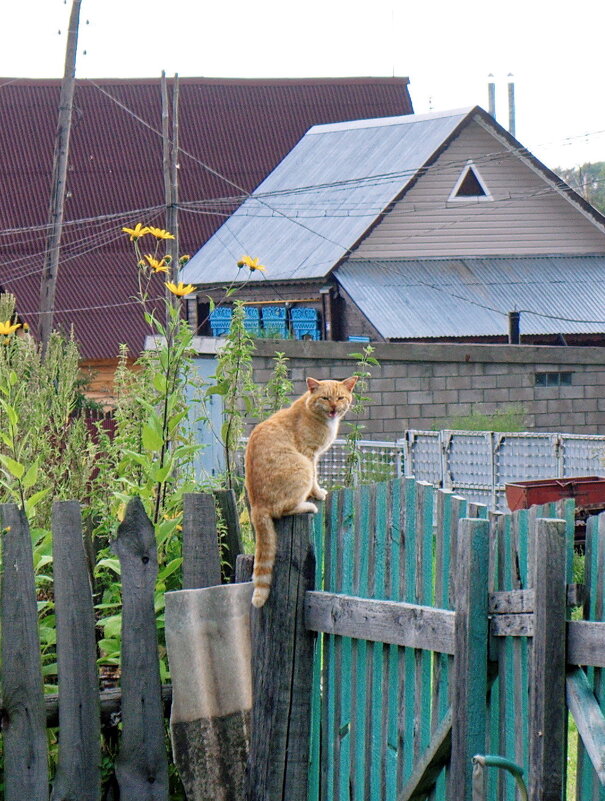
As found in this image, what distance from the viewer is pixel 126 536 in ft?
13.7

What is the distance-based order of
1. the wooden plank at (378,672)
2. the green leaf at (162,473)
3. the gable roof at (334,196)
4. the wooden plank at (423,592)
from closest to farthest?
the wooden plank at (423,592) < the wooden plank at (378,672) < the green leaf at (162,473) < the gable roof at (334,196)

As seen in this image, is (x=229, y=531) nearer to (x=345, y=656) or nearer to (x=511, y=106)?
(x=345, y=656)

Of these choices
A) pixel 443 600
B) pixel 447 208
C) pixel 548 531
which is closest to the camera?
pixel 548 531

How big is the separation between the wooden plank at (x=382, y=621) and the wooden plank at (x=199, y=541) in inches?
15.6

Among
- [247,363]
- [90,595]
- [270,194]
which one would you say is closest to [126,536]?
[90,595]

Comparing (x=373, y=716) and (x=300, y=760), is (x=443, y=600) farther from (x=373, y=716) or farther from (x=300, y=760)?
(x=300, y=760)

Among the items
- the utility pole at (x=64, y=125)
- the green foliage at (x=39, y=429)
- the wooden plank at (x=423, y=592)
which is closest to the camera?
the wooden plank at (x=423, y=592)

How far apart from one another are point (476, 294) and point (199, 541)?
22.4 metres

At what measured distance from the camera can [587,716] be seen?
3.18 metres

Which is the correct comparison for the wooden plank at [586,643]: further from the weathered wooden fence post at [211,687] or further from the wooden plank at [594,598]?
the weathered wooden fence post at [211,687]

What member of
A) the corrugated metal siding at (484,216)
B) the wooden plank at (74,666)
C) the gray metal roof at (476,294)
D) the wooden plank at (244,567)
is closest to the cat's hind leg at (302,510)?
the wooden plank at (244,567)

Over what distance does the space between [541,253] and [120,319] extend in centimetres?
1137

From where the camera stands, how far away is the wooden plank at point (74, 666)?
4117 mm

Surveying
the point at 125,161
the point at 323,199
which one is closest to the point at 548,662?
the point at 323,199
